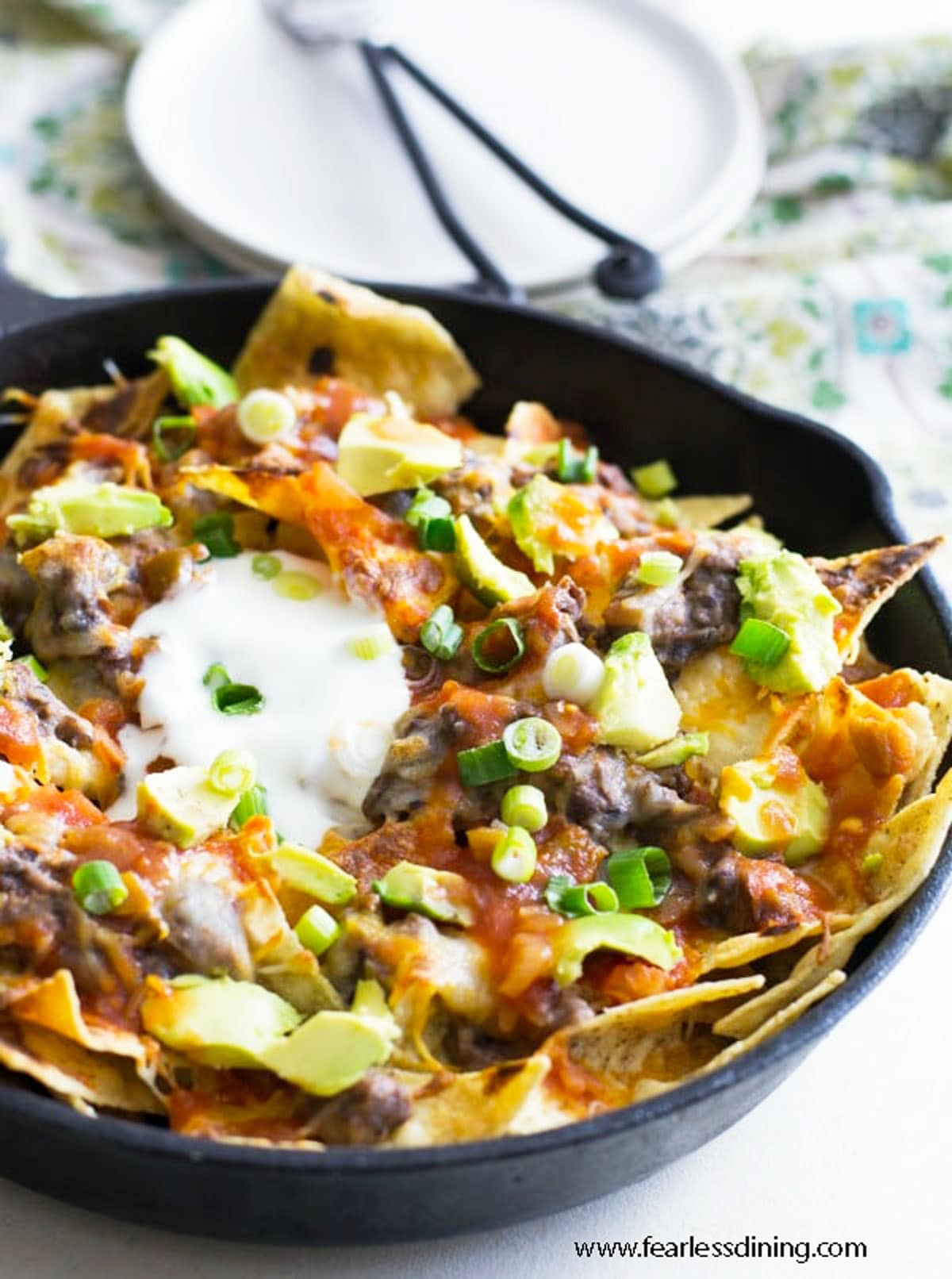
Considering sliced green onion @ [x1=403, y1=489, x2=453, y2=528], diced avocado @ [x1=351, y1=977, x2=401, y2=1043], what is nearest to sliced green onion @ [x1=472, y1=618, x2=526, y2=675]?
sliced green onion @ [x1=403, y1=489, x2=453, y2=528]

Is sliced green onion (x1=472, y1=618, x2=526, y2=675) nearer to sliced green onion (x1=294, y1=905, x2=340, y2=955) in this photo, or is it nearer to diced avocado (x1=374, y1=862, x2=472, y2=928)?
diced avocado (x1=374, y1=862, x2=472, y2=928)

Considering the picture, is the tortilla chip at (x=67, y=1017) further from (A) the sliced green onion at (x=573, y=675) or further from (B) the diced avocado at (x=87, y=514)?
(B) the diced avocado at (x=87, y=514)

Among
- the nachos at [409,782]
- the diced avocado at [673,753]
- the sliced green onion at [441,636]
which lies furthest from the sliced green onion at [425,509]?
the diced avocado at [673,753]

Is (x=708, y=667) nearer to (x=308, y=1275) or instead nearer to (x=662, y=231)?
(x=308, y=1275)

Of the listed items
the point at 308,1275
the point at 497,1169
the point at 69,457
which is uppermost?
the point at 497,1169

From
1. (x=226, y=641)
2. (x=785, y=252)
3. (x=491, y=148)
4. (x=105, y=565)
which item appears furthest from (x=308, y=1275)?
(x=785, y=252)
